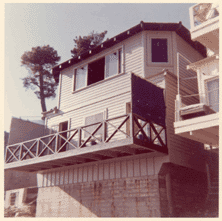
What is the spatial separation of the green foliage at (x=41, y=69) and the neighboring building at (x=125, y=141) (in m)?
14.4

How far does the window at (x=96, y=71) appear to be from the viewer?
1396 centimetres

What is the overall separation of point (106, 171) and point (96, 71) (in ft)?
18.4

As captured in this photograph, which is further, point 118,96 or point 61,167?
point 61,167

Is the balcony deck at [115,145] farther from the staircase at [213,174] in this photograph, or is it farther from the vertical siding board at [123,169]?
the staircase at [213,174]

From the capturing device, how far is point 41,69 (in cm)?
2997

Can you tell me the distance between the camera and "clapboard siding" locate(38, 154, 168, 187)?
1106 cm

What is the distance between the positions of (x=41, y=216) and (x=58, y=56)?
790 inches

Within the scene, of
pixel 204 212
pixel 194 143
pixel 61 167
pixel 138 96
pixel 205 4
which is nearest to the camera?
pixel 205 4

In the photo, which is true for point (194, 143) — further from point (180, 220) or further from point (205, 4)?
point (205, 4)

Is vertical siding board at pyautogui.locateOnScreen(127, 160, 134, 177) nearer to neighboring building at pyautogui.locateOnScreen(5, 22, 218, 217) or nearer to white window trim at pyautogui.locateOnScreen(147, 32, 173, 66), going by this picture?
neighboring building at pyautogui.locateOnScreen(5, 22, 218, 217)

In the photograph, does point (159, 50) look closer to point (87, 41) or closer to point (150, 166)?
point (150, 166)

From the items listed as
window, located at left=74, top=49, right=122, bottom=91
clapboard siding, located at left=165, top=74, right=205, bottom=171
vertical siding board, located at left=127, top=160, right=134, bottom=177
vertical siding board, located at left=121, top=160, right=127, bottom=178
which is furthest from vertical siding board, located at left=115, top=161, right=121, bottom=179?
window, located at left=74, top=49, right=122, bottom=91

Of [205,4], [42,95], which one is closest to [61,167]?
[205,4]

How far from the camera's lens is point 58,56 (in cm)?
3066
